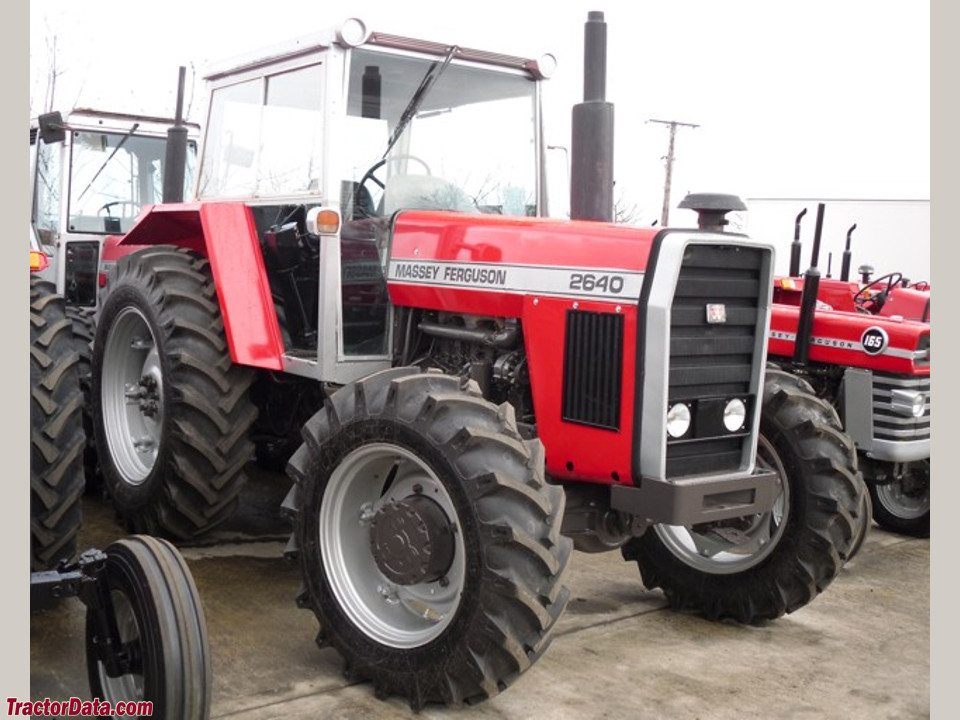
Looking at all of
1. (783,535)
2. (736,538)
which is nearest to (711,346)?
(783,535)

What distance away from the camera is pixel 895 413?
600 cm

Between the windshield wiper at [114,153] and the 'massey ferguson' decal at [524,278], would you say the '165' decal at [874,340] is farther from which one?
the windshield wiper at [114,153]

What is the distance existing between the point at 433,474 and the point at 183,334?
186 cm

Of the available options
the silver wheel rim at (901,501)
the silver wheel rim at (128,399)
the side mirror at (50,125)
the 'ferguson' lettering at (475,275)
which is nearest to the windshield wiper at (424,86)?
the 'ferguson' lettering at (475,275)

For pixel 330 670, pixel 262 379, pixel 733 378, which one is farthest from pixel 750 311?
pixel 262 379

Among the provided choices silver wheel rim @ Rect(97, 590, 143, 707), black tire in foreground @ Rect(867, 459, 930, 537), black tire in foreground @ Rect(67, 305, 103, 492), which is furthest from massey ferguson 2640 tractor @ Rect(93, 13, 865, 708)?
black tire in foreground @ Rect(867, 459, 930, 537)

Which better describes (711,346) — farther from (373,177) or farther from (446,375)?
(373,177)

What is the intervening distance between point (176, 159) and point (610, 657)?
433 cm

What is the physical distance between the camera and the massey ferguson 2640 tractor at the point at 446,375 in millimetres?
3789

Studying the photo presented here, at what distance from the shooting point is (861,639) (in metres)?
4.81

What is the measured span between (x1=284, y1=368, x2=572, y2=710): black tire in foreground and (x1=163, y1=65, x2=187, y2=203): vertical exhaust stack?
11.4 ft

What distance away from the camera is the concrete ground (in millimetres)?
3844

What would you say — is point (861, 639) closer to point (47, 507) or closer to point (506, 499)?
point (506, 499)

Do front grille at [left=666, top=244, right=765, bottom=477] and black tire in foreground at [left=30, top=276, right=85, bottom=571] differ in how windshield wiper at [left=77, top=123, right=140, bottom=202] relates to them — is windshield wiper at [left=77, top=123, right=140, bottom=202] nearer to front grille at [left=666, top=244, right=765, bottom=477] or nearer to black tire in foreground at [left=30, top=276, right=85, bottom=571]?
black tire in foreground at [left=30, top=276, right=85, bottom=571]
